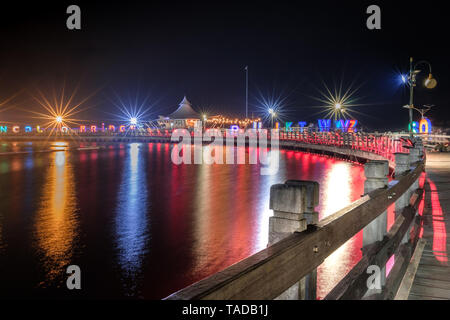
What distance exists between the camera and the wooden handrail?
1.50 metres

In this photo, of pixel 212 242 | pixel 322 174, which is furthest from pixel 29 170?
pixel 212 242

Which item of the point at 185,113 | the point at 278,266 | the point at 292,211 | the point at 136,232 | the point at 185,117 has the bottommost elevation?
the point at 136,232

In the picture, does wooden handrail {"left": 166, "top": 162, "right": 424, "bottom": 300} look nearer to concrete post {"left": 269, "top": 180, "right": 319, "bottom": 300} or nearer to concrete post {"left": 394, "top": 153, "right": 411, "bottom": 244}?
concrete post {"left": 269, "top": 180, "right": 319, "bottom": 300}

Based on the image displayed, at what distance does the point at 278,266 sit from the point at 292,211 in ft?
1.27

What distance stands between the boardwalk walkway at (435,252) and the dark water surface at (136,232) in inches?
56.1

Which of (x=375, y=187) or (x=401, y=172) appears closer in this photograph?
(x=375, y=187)

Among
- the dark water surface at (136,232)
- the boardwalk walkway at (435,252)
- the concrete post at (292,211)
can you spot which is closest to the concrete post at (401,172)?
the boardwalk walkway at (435,252)

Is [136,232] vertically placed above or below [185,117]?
below

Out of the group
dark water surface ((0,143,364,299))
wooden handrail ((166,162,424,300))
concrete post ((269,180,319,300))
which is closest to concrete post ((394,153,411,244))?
dark water surface ((0,143,364,299))

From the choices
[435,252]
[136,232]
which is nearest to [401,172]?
[435,252]

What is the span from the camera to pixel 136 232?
9.24 meters

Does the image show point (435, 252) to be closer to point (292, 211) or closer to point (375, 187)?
point (375, 187)

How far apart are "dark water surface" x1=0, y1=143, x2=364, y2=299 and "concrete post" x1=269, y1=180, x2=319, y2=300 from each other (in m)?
3.98
